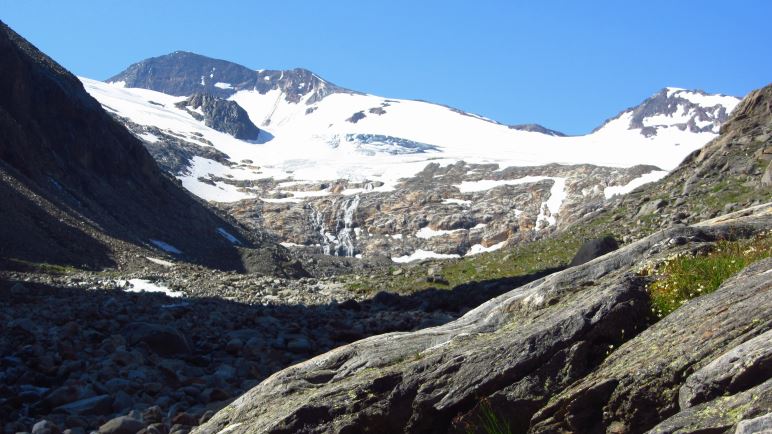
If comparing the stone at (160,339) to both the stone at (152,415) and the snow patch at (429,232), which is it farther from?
the snow patch at (429,232)

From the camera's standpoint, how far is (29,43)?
93.4m

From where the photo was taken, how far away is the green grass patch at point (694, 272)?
7.61 m

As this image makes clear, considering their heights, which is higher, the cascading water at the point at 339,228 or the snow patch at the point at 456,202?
the snow patch at the point at 456,202

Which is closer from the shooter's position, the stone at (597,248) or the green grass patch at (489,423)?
the green grass patch at (489,423)

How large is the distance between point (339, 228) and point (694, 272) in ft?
419

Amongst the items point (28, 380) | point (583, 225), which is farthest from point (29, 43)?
point (28, 380)

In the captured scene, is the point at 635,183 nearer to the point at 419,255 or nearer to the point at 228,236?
the point at 419,255

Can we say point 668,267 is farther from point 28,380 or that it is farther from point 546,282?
point 28,380

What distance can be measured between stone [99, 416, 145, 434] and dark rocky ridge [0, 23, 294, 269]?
34.5m

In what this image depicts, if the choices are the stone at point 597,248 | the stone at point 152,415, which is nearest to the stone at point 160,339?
the stone at point 152,415

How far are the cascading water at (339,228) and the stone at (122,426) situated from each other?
112 meters

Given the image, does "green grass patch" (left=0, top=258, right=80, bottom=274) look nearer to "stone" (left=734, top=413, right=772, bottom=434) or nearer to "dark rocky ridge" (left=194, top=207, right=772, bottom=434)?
"dark rocky ridge" (left=194, top=207, right=772, bottom=434)

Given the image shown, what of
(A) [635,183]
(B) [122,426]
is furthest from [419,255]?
(B) [122,426]

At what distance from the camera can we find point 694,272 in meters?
8.04
